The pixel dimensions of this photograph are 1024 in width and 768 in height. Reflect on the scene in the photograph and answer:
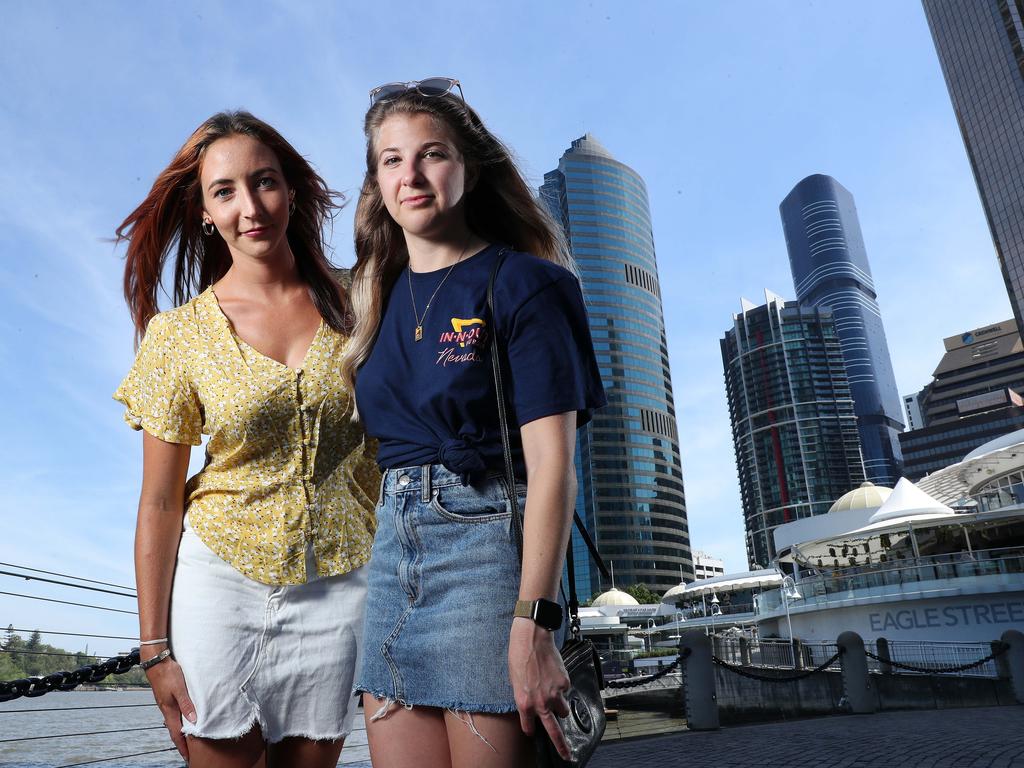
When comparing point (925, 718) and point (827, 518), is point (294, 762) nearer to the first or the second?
point (925, 718)

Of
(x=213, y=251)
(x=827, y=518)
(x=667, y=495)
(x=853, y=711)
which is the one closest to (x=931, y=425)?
(x=667, y=495)

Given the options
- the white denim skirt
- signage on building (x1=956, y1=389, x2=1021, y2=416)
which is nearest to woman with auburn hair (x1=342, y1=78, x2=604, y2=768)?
the white denim skirt

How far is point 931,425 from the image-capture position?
378 ft

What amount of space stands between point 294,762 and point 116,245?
150 centimetres

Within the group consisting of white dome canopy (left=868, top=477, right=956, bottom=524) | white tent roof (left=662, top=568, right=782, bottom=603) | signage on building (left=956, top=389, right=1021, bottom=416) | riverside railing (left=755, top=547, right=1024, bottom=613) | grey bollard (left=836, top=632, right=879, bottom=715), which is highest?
signage on building (left=956, top=389, right=1021, bottom=416)

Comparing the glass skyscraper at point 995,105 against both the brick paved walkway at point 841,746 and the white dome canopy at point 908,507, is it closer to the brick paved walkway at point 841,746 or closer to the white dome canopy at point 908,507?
the white dome canopy at point 908,507

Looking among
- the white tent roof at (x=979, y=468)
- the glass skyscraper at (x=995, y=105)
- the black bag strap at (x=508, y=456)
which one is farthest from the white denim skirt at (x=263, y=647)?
the glass skyscraper at (x=995, y=105)

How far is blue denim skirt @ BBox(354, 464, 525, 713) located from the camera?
1398 millimetres

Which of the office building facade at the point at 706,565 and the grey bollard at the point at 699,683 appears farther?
the office building facade at the point at 706,565

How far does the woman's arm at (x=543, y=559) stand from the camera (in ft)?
4.29

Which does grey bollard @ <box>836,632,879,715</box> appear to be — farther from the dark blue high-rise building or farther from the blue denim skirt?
the dark blue high-rise building

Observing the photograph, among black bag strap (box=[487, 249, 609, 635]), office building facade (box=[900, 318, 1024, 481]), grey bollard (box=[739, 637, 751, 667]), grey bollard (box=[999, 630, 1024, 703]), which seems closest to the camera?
black bag strap (box=[487, 249, 609, 635])

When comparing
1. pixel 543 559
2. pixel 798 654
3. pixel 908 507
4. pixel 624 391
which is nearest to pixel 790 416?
pixel 624 391

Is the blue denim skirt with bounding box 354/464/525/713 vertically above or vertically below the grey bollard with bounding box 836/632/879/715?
above
